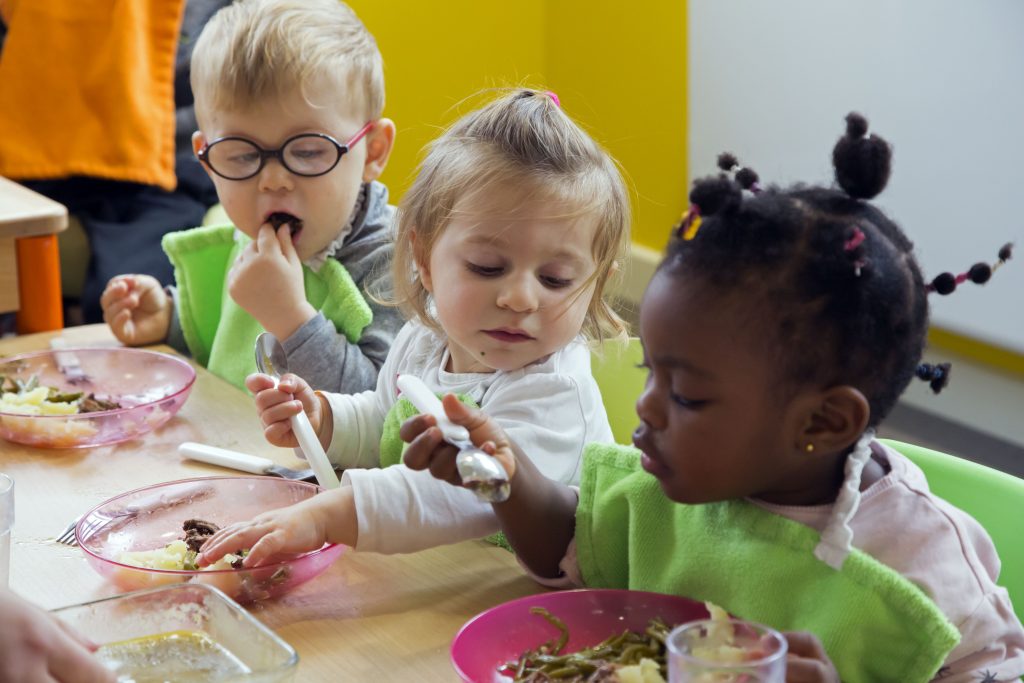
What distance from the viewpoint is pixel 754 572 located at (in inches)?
37.5

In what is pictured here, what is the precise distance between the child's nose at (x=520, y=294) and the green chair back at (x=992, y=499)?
1.28 feet

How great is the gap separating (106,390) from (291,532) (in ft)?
2.18

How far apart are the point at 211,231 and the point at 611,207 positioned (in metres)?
0.85

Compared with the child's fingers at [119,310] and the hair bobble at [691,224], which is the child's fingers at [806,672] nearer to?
the hair bobble at [691,224]

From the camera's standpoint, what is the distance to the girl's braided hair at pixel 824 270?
34.1 inches

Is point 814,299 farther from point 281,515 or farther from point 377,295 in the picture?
point 377,295

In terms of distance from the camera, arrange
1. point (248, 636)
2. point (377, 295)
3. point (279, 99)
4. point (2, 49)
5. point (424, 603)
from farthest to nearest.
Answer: point (2, 49)
point (377, 295)
point (279, 99)
point (424, 603)
point (248, 636)

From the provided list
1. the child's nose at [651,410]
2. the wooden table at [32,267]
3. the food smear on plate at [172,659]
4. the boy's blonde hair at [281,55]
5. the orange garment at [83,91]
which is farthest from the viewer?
the orange garment at [83,91]

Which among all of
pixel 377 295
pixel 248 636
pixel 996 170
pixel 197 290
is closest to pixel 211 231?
pixel 197 290

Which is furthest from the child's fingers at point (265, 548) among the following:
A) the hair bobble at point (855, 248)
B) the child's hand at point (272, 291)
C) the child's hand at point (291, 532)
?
the child's hand at point (272, 291)

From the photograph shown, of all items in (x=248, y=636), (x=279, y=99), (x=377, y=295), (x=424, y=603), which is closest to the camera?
(x=248, y=636)

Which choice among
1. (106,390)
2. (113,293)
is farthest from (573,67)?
(106,390)

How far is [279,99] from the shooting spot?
1620 millimetres

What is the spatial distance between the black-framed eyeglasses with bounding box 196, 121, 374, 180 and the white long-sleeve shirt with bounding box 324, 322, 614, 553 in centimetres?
31
